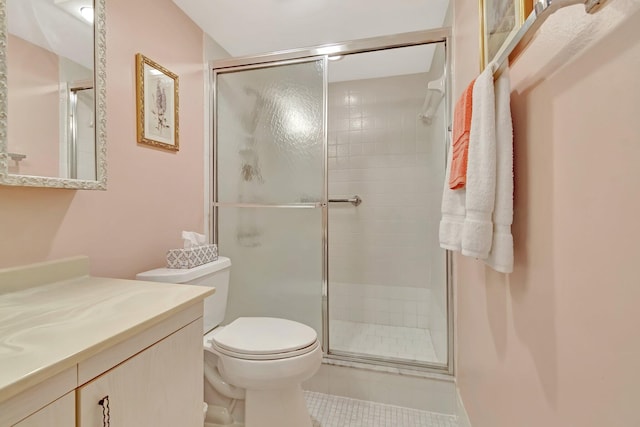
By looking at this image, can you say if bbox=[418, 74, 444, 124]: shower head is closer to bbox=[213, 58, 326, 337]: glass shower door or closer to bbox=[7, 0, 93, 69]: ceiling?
bbox=[213, 58, 326, 337]: glass shower door

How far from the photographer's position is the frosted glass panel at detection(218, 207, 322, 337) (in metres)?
1.89

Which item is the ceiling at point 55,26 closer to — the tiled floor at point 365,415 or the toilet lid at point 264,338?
the toilet lid at point 264,338

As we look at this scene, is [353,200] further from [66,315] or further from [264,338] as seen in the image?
[66,315]

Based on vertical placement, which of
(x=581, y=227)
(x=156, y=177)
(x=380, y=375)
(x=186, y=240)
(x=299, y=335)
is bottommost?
(x=380, y=375)

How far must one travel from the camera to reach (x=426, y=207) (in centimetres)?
233

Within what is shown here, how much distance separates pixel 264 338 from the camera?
1.30 metres

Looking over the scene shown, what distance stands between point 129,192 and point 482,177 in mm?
1442

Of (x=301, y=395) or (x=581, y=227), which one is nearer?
(x=581, y=227)

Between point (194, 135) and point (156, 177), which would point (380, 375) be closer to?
point (156, 177)

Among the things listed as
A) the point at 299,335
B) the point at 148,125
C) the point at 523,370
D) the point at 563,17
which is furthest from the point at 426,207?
the point at 148,125

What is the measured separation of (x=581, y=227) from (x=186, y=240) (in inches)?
60.6

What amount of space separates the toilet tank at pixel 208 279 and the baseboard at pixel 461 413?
130 cm

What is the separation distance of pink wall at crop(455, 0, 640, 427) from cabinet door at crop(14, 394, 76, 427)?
2.92 ft

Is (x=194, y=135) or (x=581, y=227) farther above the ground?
(x=194, y=135)
